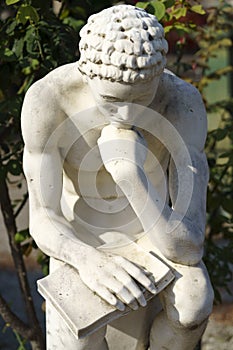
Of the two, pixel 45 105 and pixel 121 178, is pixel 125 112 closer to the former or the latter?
pixel 121 178

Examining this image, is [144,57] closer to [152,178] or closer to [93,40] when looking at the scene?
[93,40]

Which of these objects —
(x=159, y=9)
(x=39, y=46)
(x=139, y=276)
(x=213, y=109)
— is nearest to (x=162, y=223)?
(x=139, y=276)

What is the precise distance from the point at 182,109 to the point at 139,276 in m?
0.48

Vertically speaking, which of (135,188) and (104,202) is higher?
(135,188)

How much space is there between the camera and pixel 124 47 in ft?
6.56

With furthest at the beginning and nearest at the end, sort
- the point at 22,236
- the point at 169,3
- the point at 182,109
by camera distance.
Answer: the point at 22,236 < the point at 169,3 < the point at 182,109

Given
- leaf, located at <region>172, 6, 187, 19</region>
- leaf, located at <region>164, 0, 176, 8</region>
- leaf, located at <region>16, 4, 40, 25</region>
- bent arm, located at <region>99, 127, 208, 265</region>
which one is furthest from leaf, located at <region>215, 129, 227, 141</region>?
bent arm, located at <region>99, 127, 208, 265</region>

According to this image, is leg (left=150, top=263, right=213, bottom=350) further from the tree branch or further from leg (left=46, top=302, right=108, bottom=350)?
the tree branch

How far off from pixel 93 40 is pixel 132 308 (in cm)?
70

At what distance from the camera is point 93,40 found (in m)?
2.04

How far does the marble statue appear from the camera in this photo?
215 centimetres

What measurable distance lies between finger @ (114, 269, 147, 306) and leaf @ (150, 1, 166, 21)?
1.03 meters

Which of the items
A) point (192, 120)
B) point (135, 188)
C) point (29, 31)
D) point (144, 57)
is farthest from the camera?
point (29, 31)

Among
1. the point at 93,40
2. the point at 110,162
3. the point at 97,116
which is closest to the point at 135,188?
the point at 110,162
